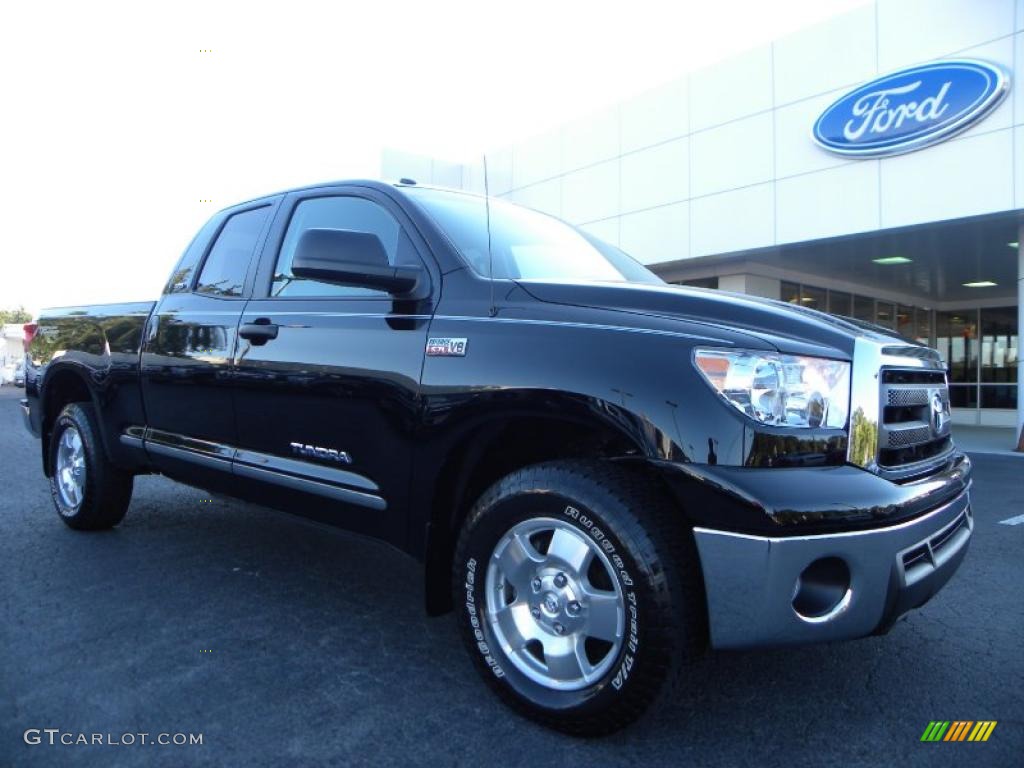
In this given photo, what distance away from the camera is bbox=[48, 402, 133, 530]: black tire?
4.49 meters

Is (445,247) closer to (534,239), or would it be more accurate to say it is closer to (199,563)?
(534,239)

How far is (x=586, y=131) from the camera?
53.8 ft

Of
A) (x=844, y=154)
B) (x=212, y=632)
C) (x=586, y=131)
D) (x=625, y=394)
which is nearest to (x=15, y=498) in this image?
(x=212, y=632)

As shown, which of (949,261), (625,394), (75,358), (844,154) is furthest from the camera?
(949,261)

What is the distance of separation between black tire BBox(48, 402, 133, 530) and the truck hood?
3.19 m

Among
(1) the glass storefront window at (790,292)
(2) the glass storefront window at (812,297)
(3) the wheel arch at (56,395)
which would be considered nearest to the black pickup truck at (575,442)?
(3) the wheel arch at (56,395)

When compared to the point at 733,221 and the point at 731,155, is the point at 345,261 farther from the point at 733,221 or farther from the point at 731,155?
the point at 731,155

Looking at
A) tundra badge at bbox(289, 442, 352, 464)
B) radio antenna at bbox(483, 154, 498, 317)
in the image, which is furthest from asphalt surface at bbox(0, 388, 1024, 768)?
radio antenna at bbox(483, 154, 498, 317)

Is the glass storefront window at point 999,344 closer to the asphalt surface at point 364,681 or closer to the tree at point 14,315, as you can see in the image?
the asphalt surface at point 364,681

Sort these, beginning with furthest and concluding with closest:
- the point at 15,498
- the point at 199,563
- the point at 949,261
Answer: the point at 949,261 < the point at 15,498 < the point at 199,563

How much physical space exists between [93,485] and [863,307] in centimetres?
1818

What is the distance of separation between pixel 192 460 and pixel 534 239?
2009 mm

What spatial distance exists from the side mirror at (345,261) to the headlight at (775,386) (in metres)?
1.19

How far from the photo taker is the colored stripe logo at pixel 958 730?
2.30 m
